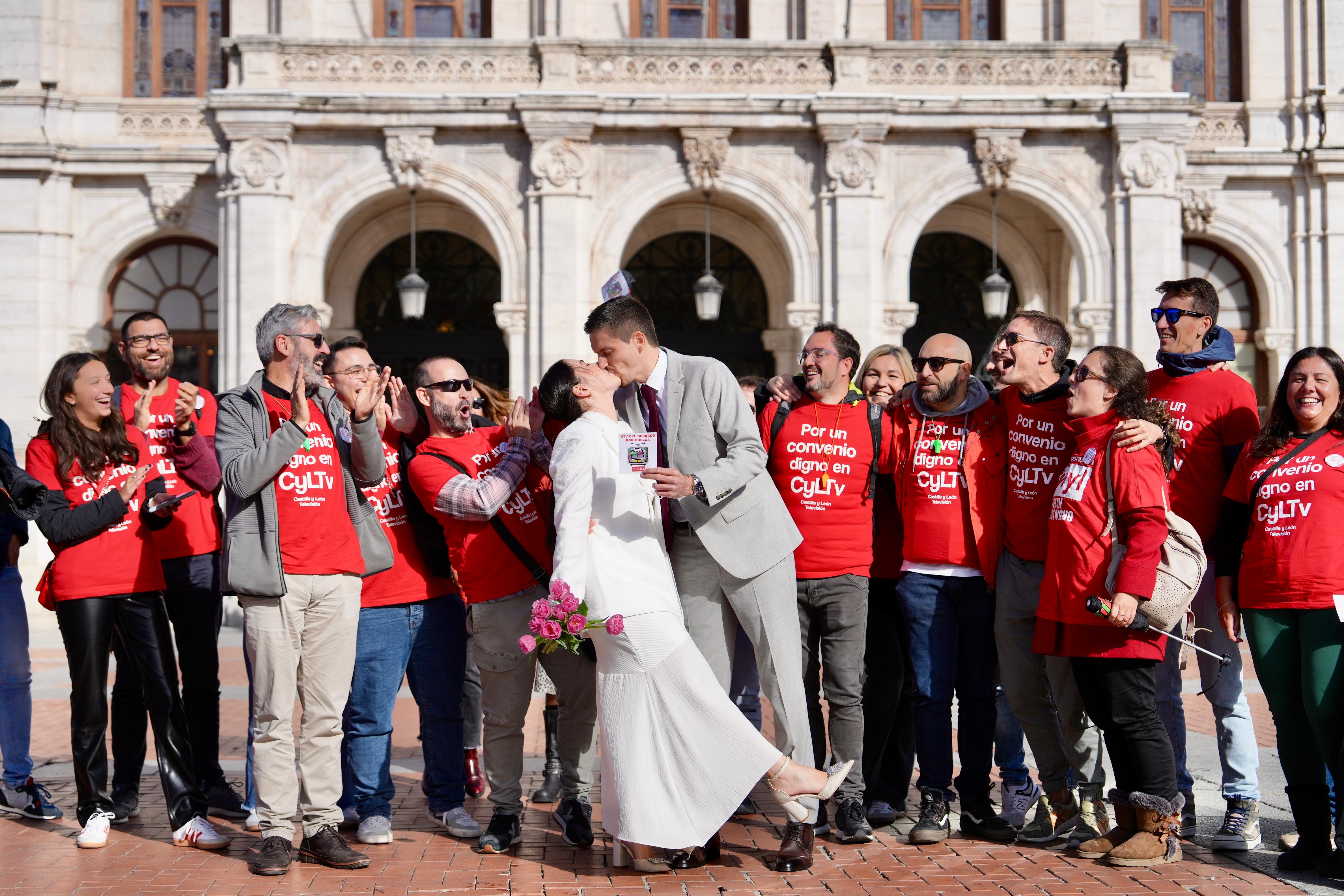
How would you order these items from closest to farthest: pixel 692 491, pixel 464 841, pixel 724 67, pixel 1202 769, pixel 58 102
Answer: pixel 692 491, pixel 464 841, pixel 1202 769, pixel 724 67, pixel 58 102

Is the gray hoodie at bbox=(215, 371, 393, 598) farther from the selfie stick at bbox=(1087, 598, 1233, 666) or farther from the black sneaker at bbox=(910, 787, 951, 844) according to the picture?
the selfie stick at bbox=(1087, 598, 1233, 666)

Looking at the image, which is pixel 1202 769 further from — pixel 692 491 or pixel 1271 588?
pixel 692 491

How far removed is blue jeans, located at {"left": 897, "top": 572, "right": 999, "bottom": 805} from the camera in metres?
5.71

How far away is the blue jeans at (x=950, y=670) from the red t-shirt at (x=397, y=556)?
2.21m

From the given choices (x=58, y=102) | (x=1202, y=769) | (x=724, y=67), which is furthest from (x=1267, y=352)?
(x=58, y=102)

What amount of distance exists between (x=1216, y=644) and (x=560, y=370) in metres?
3.34

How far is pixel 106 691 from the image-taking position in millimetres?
5996

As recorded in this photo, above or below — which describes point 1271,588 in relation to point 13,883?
above

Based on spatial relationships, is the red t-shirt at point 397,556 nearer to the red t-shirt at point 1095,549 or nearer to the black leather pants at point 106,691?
the black leather pants at point 106,691

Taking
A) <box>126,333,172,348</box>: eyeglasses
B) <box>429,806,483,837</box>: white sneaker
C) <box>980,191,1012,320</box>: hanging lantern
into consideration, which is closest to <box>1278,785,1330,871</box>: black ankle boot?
<box>429,806,483,837</box>: white sneaker

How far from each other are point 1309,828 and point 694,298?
15143 millimetres

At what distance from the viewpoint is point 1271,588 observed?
529cm

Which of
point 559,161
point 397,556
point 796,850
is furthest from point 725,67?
point 796,850

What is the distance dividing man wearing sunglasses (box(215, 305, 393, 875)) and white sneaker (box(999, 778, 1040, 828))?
9.90ft
